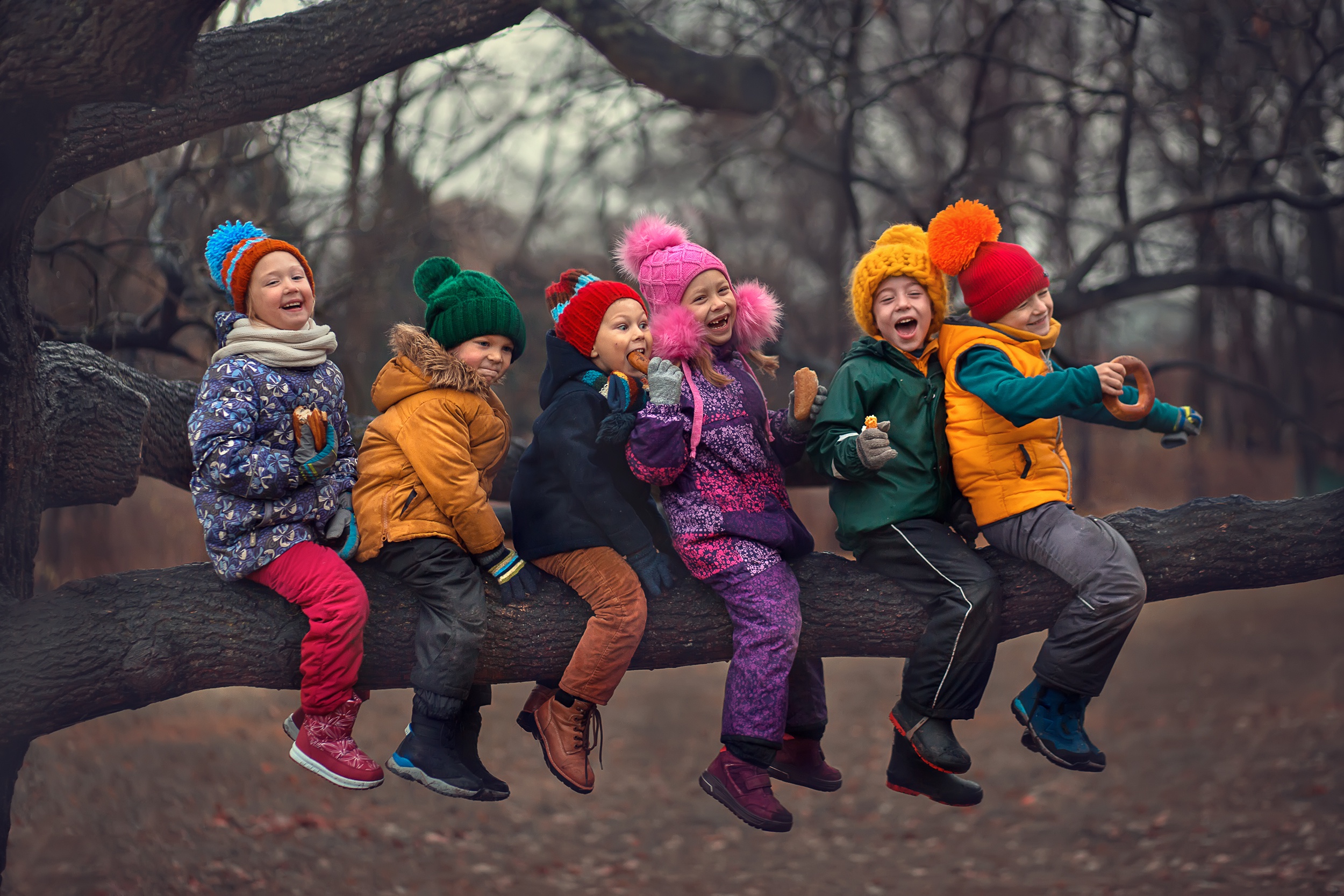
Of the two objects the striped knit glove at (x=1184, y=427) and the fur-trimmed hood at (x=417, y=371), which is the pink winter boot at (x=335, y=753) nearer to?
the fur-trimmed hood at (x=417, y=371)

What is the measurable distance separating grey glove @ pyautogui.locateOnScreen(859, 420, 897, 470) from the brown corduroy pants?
77cm

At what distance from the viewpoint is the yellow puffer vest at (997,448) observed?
3.25 metres

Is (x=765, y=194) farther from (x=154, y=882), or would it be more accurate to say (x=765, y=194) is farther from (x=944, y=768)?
(x=944, y=768)

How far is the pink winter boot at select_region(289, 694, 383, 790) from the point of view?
9.89ft

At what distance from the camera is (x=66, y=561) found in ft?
27.7

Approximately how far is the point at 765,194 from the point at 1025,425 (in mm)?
15066

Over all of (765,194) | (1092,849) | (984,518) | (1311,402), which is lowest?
(1092,849)

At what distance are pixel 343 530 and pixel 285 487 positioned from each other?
0.23 metres

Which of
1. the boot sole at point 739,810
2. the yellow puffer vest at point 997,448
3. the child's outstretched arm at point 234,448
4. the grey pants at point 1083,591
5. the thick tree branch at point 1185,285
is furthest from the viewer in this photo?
the thick tree branch at point 1185,285

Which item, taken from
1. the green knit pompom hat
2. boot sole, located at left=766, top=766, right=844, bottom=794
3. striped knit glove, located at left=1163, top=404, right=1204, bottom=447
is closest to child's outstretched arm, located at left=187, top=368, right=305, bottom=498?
the green knit pompom hat

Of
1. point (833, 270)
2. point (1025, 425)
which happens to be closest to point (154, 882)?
point (1025, 425)

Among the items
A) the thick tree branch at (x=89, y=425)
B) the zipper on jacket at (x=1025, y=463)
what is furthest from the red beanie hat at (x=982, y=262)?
the thick tree branch at (x=89, y=425)

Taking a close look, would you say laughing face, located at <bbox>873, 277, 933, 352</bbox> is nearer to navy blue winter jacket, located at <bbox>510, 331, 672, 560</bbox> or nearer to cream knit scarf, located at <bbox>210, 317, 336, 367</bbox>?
navy blue winter jacket, located at <bbox>510, 331, 672, 560</bbox>

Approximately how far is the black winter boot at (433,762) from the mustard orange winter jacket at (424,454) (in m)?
0.52
